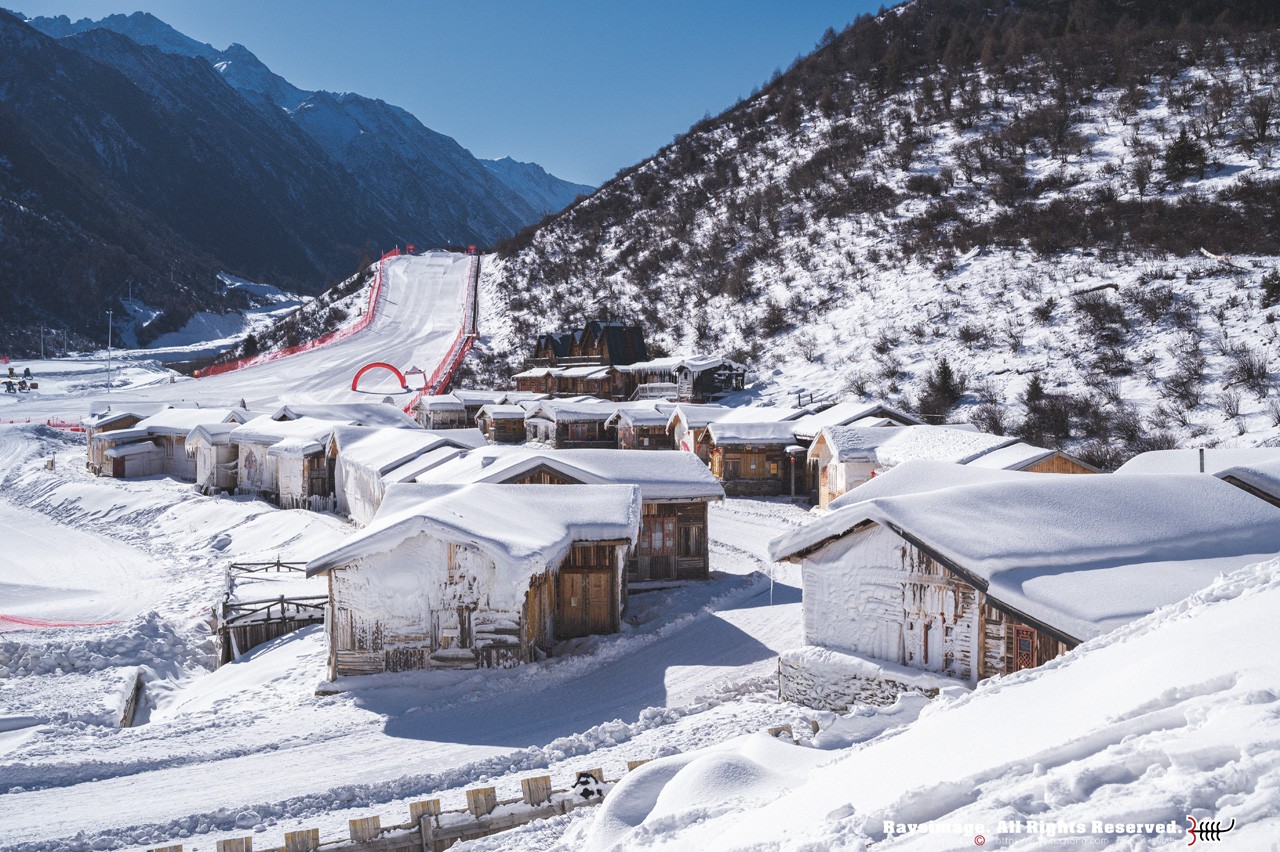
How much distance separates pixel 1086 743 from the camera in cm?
471

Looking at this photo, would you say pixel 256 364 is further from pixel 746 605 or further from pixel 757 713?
pixel 757 713

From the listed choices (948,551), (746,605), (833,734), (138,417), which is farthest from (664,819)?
(138,417)

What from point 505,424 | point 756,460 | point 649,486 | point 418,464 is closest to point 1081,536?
point 649,486

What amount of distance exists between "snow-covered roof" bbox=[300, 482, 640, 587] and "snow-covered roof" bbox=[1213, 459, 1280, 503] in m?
11.6

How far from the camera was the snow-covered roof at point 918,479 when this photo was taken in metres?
14.1

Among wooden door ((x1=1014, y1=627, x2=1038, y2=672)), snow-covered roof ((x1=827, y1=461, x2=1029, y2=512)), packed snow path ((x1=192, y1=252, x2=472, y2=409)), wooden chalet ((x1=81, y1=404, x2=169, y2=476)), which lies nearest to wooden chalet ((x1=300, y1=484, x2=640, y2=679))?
snow-covered roof ((x1=827, y1=461, x2=1029, y2=512))

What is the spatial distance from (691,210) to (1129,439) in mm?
65281

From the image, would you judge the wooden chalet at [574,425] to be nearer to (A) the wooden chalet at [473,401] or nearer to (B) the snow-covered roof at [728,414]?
(A) the wooden chalet at [473,401]

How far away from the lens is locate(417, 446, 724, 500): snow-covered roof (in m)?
22.0

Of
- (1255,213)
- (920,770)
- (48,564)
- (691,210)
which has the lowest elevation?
(48,564)

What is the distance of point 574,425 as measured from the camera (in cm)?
5100

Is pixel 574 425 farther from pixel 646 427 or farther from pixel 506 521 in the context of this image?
pixel 506 521

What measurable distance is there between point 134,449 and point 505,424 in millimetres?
21247

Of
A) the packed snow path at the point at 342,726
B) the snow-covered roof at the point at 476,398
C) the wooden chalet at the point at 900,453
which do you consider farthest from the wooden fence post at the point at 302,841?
the snow-covered roof at the point at 476,398
